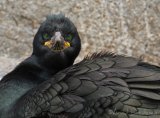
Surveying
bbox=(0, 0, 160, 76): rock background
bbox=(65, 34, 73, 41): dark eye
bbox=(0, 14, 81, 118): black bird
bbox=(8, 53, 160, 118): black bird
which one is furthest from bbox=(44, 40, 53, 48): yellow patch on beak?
bbox=(0, 0, 160, 76): rock background

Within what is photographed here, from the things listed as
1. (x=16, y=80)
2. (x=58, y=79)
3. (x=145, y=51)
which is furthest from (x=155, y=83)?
(x=145, y=51)

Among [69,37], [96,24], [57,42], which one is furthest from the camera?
[96,24]

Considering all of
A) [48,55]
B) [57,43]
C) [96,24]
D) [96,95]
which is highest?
[57,43]

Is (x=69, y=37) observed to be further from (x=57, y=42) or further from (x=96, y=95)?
(x=96, y=95)

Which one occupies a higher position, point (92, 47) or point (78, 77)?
point (78, 77)

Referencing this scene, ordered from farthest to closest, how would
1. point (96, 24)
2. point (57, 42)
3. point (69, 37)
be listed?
point (96, 24)
point (69, 37)
point (57, 42)

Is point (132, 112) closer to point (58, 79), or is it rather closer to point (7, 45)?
→ point (58, 79)

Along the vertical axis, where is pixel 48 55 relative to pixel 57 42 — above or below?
below

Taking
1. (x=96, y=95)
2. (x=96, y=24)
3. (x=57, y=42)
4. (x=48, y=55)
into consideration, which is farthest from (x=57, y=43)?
(x=96, y=24)
